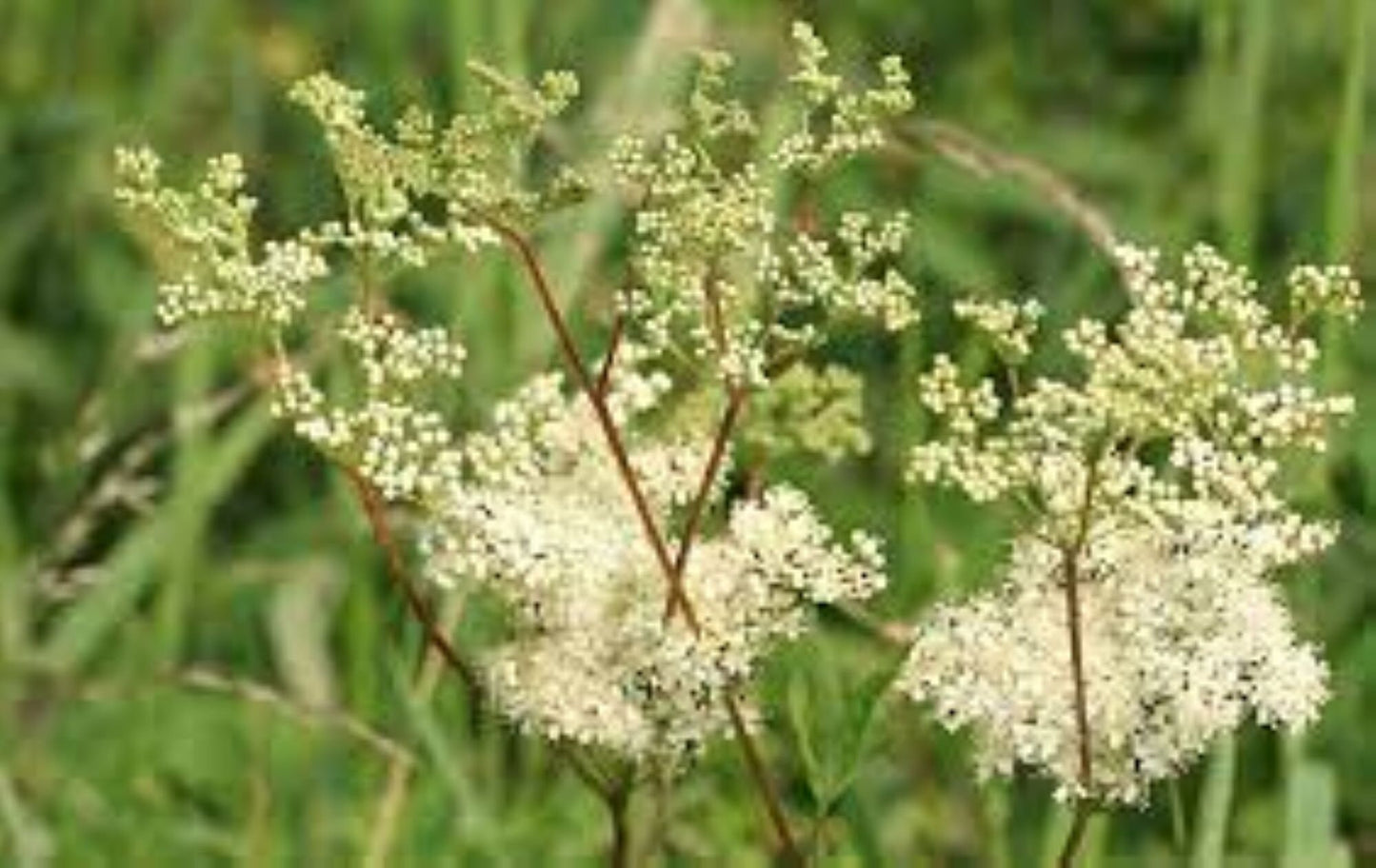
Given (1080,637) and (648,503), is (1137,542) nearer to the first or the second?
(1080,637)

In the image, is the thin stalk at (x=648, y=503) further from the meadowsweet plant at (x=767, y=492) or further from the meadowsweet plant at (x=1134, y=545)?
the meadowsweet plant at (x=1134, y=545)

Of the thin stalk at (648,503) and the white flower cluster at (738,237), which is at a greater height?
the white flower cluster at (738,237)

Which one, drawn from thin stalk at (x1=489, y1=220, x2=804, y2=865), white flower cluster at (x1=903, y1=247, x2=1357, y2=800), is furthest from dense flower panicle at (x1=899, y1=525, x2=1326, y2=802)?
thin stalk at (x1=489, y1=220, x2=804, y2=865)

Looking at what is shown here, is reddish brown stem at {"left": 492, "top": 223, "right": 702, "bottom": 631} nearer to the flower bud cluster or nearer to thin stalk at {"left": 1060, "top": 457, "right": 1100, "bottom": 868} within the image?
the flower bud cluster

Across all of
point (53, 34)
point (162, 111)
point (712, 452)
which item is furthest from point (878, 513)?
point (712, 452)

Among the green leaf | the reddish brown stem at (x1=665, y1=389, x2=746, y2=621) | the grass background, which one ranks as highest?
the grass background

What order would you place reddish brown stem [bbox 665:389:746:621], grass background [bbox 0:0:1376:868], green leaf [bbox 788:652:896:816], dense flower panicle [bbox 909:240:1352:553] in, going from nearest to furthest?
dense flower panicle [bbox 909:240:1352:553], reddish brown stem [bbox 665:389:746:621], green leaf [bbox 788:652:896:816], grass background [bbox 0:0:1376:868]

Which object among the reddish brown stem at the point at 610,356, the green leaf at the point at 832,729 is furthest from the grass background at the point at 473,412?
the reddish brown stem at the point at 610,356

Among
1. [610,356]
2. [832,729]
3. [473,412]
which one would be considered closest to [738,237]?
[610,356]
